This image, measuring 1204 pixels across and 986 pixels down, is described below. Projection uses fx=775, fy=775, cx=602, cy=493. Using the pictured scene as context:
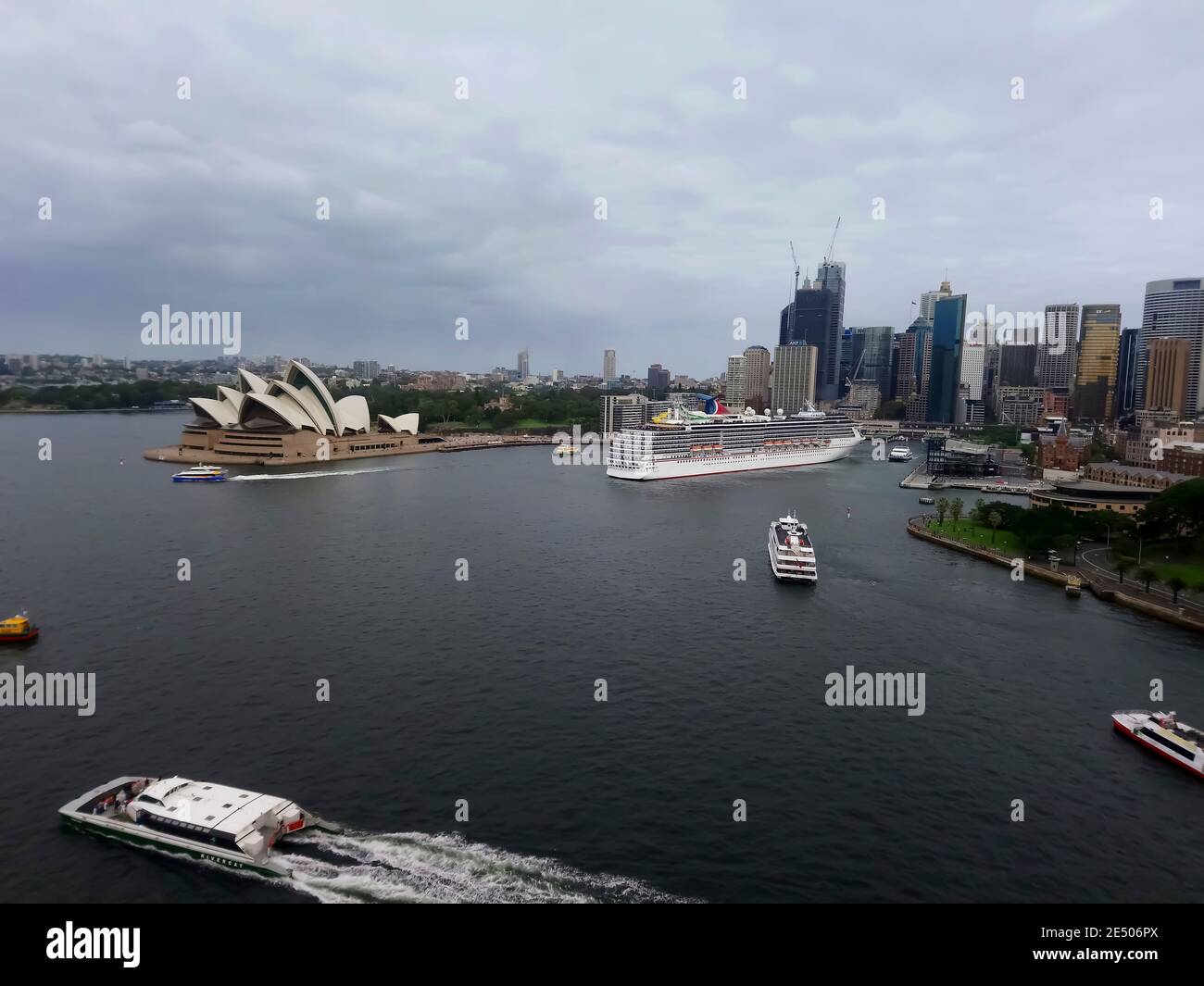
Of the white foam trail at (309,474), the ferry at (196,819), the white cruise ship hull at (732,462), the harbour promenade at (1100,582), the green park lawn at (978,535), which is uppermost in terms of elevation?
the white cruise ship hull at (732,462)

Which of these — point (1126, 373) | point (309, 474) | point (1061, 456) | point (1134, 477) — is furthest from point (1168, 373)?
point (309, 474)

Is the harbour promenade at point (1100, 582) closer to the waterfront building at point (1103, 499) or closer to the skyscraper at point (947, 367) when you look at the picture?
the waterfront building at point (1103, 499)

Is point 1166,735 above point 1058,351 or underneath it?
underneath

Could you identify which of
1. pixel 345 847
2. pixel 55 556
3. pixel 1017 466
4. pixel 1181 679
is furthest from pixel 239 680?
pixel 1017 466

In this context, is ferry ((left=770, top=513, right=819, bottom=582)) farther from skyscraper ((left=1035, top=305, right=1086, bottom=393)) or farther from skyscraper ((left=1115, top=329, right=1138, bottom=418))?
skyscraper ((left=1035, top=305, right=1086, bottom=393))

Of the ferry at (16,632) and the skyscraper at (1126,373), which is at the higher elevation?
the skyscraper at (1126,373)

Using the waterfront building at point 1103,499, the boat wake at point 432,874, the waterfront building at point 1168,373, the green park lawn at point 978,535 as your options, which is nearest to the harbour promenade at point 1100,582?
the green park lawn at point 978,535

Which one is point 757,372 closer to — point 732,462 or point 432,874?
point 732,462
